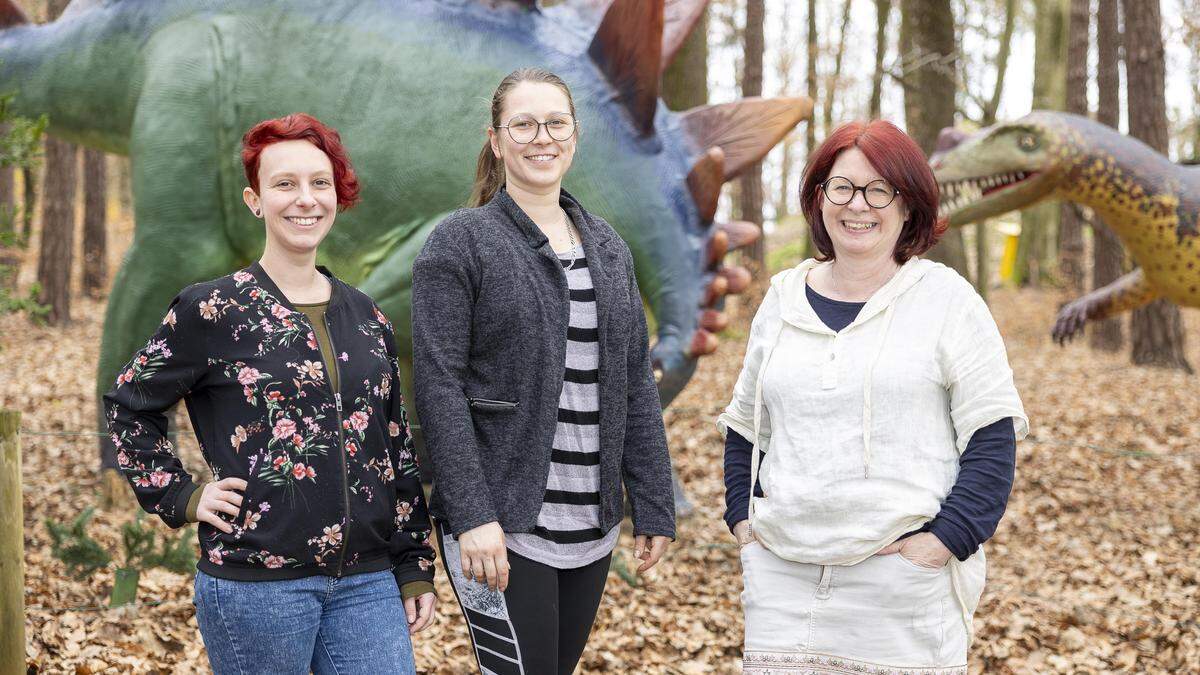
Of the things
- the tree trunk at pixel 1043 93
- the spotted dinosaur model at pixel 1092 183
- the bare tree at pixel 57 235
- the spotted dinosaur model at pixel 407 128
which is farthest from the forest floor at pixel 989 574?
the tree trunk at pixel 1043 93

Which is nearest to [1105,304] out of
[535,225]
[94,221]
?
[535,225]

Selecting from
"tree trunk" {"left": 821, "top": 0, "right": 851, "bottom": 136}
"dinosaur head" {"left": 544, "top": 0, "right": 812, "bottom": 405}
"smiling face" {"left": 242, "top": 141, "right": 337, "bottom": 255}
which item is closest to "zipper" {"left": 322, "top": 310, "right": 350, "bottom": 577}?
"smiling face" {"left": 242, "top": 141, "right": 337, "bottom": 255}

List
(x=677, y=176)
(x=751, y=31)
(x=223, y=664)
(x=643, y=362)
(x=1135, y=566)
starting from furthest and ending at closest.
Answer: (x=751, y=31) → (x=1135, y=566) → (x=677, y=176) → (x=643, y=362) → (x=223, y=664)

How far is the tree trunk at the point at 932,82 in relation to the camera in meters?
9.62

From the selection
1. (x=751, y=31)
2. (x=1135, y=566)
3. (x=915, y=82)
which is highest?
(x=751, y=31)

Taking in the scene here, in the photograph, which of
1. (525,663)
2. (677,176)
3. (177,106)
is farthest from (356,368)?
(177,106)

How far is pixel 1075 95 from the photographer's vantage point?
38.1 feet

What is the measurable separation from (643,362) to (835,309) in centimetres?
47

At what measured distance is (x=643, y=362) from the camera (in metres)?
2.41

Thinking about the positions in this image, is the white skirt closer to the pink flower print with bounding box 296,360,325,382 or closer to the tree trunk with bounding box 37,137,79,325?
the pink flower print with bounding box 296,360,325,382

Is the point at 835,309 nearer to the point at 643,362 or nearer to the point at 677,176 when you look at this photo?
the point at 643,362

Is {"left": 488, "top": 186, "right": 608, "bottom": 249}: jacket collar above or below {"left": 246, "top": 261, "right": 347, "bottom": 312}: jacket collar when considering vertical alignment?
above

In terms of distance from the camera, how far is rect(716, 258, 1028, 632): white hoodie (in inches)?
79.9

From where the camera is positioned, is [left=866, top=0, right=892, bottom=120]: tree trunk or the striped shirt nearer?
the striped shirt
